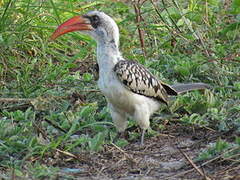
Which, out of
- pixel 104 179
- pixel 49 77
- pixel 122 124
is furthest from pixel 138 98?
pixel 49 77

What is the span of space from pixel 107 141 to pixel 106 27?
838 mm

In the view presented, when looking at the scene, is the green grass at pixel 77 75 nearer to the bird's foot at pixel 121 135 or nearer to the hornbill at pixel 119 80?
the bird's foot at pixel 121 135

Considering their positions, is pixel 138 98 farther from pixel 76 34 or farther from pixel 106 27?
pixel 76 34

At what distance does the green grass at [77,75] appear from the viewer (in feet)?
14.3

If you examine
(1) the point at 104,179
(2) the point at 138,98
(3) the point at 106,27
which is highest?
(3) the point at 106,27

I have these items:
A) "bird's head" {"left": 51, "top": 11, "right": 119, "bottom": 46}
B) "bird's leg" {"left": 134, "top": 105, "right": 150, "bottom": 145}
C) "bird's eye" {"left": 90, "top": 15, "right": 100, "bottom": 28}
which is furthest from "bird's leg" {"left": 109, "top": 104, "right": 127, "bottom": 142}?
"bird's eye" {"left": 90, "top": 15, "right": 100, "bottom": 28}

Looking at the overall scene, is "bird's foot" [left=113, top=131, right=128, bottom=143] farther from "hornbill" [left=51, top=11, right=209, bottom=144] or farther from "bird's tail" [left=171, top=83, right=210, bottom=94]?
"bird's tail" [left=171, top=83, right=210, bottom=94]

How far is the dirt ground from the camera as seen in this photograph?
3.78 meters

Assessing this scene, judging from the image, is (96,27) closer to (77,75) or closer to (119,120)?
(119,120)

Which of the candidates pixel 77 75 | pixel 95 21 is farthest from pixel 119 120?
pixel 77 75

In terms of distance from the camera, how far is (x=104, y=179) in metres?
3.85

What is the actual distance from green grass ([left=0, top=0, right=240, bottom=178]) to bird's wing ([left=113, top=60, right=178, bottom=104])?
0.78ft

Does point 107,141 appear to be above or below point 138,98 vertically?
below

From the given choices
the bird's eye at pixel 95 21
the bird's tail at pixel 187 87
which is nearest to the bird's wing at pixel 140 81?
the bird's tail at pixel 187 87
